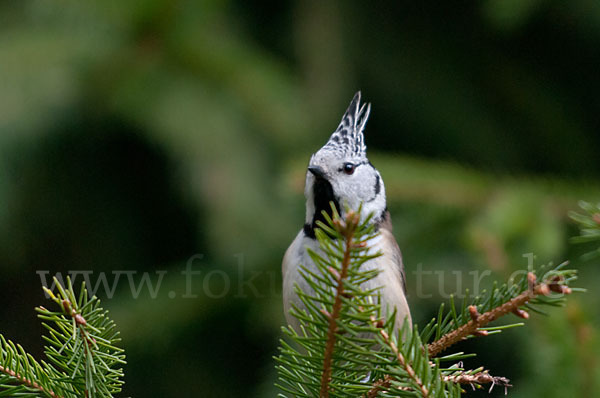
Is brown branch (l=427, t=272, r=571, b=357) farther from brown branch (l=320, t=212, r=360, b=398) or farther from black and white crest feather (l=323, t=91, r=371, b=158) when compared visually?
black and white crest feather (l=323, t=91, r=371, b=158)

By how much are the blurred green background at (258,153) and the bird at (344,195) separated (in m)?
0.18

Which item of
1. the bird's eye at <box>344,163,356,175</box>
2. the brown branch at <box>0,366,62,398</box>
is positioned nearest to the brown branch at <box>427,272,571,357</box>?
the brown branch at <box>0,366,62,398</box>

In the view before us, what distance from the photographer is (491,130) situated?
13.5 ft

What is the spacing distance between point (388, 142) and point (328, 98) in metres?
0.66

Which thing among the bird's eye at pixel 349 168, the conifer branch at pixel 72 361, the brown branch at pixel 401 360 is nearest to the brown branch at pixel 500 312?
the brown branch at pixel 401 360

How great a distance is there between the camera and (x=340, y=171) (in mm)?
2824

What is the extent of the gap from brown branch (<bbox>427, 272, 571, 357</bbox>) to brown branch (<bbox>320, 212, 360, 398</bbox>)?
24 centimetres

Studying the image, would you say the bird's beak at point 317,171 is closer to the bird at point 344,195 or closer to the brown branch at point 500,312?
the bird at point 344,195

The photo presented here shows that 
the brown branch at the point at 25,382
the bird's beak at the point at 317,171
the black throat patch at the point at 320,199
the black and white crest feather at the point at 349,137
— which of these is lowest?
the brown branch at the point at 25,382

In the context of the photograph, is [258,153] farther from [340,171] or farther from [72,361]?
[72,361]

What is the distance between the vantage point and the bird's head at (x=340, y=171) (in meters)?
2.79

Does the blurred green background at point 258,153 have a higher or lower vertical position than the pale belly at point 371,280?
higher

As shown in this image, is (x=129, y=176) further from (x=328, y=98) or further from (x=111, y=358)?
(x=111, y=358)

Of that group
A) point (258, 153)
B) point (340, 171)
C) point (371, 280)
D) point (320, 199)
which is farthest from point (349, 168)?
point (258, 153)
